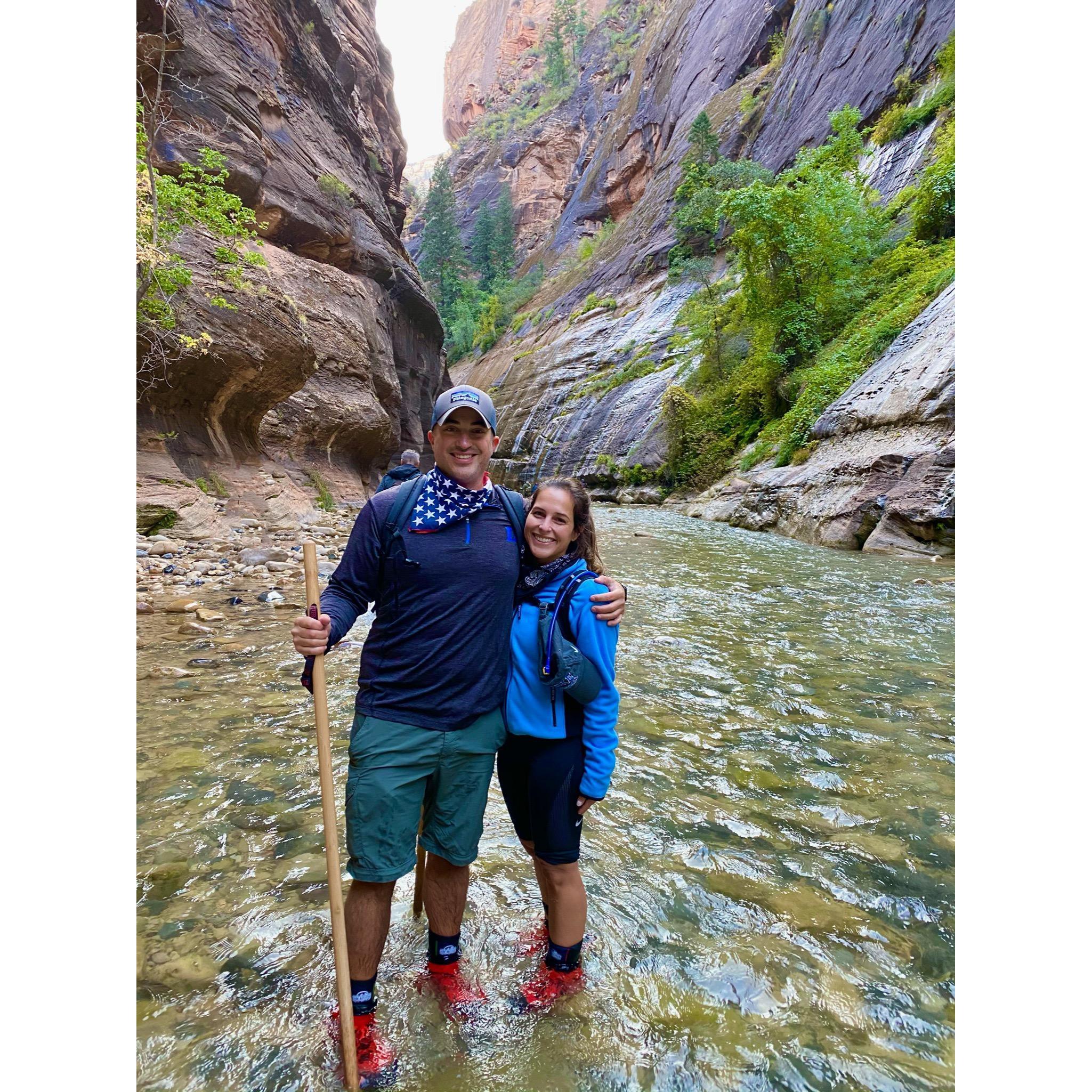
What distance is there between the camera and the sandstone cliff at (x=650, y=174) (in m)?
24.5

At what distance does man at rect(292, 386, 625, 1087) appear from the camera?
195 cm

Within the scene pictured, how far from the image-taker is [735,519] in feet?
51.9

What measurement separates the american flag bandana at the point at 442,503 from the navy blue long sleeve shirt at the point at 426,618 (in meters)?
0.03

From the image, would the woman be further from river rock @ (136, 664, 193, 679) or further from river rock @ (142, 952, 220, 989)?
river rock @ (136, 664, 193, 679)

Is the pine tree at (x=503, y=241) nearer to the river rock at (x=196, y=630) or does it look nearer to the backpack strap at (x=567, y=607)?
the river rock at (x=196, y=630)

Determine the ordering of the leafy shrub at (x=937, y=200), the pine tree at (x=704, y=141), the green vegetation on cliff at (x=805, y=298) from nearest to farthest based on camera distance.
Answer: the leafy shrub at (x=937, y=200) < the green vegetation on cliff at (x=805, y=298) < the pine tree at (x=704, y=141)

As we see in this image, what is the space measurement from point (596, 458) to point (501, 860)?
995 inches

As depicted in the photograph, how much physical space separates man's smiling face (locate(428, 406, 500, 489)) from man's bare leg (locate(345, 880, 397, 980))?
1319 millimetres

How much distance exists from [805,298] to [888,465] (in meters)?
10.3

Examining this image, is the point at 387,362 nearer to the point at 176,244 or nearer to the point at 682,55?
the point at 176,244

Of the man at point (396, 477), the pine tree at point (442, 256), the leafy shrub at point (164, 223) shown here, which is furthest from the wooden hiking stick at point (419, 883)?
the pine tree at point (442, 256)

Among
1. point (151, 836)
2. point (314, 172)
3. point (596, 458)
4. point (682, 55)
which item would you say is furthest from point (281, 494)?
point (682, 55)

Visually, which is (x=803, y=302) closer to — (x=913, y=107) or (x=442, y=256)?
(x=913, y=107)

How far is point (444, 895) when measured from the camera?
218cm
